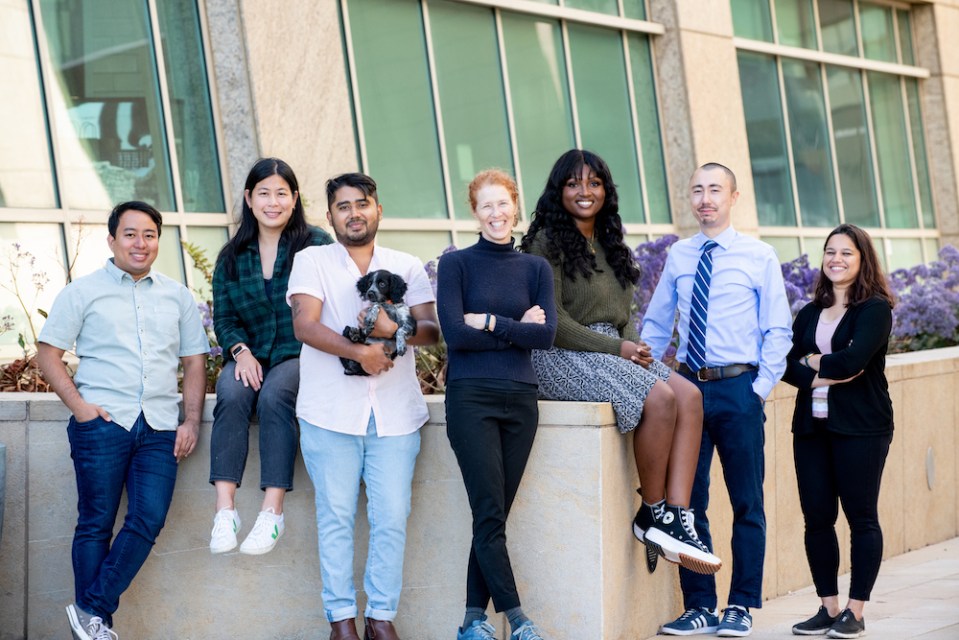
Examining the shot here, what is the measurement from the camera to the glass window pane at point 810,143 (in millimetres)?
17344

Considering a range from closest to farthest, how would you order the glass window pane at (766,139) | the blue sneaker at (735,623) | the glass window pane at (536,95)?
the blue sneaker at (735,623) → the glass window pane at (536,95) → the glass window pane at (766,139)

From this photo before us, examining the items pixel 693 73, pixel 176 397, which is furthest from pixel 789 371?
pixel 693 73

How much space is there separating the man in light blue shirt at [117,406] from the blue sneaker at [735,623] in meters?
2.63

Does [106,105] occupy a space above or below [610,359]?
above

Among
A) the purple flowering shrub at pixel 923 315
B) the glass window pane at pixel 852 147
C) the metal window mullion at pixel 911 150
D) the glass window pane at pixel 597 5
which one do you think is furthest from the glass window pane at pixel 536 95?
the metal window mullion at pixel 911 150

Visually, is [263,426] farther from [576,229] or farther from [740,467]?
[740,467]

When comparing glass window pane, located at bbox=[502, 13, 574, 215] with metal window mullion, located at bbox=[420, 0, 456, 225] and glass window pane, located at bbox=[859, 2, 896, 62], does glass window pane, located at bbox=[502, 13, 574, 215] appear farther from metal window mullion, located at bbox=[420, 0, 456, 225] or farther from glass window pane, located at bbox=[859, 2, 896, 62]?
glass window pane, located at bbox=[859, 2, 896, 62]

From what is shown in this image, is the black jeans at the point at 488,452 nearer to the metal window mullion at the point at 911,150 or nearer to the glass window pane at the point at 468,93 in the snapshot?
the glass window pane at the point at 468,93

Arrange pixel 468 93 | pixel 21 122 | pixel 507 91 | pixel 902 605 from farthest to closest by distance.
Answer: pixel 507 91
pixel 468 93
pixel 21 122
pixel 902 605

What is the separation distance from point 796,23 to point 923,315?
7.58m

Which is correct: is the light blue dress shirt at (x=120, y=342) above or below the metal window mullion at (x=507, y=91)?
below

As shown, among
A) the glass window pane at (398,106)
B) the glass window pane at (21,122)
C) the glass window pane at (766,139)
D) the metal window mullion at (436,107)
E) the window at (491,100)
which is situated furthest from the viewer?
the glass window pane at (766,139)

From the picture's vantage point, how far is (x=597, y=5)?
48.4ft

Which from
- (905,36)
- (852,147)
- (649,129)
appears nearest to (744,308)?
(649,129)
